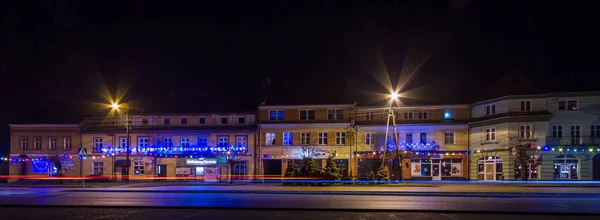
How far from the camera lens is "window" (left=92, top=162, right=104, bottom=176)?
179 feet

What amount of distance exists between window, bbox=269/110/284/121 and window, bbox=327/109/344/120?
190 inches

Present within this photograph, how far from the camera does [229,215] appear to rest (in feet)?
57.5

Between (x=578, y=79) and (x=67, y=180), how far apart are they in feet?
161

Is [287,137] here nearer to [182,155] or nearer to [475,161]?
[182,155]

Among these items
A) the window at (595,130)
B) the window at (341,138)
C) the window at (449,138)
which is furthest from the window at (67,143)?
the window at (595,130)

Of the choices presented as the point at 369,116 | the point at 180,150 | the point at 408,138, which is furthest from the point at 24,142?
the point at 408,138

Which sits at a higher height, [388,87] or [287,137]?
[388,87]

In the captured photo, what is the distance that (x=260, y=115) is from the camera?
174ft

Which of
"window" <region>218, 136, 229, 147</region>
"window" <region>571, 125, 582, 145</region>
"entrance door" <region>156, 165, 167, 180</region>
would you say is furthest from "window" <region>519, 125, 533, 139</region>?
"entrance door" <region>156, 165, 167, 180</region>

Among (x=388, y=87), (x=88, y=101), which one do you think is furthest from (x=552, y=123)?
(x=88, y=101)

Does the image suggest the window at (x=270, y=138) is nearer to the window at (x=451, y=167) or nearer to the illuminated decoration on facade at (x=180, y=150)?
the illuminated decoration on facade at (x=180, y=150)

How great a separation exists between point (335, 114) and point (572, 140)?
21259 millimetres

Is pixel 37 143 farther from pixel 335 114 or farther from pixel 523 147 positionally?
pixel 523 147

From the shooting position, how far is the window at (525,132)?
43844mm
